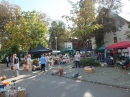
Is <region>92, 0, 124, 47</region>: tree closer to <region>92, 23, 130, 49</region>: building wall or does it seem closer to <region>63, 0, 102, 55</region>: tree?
<region>92, 23, 130, 49</region>: building wall

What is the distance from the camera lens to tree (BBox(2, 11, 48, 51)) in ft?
87.5

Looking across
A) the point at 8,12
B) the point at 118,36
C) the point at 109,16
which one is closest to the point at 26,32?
the point at 8,12

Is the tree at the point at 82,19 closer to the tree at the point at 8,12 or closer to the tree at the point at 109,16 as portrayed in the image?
the tree at the point at 109,16

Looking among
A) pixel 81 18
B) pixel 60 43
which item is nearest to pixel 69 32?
pixel 81 18

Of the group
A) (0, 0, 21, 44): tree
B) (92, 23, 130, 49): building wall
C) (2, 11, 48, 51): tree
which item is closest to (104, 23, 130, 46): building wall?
(92, 23, 130, 49): building wall

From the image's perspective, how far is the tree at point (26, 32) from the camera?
2667cm

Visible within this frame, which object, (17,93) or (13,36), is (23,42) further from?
(17,93)

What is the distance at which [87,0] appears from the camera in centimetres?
1898

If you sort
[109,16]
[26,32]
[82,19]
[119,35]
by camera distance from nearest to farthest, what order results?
1. [82,19]
2. [26,32]
3. [109,16]
4. [119,35]

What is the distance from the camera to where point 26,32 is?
2725 cm

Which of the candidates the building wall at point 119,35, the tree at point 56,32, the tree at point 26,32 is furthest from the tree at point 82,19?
the tree at point 56,32

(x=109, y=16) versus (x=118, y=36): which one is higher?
(x=109, y=16)

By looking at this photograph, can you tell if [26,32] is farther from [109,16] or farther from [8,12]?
[109,16]

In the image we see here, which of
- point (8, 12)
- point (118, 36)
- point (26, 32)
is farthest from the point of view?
point (118, 36)
